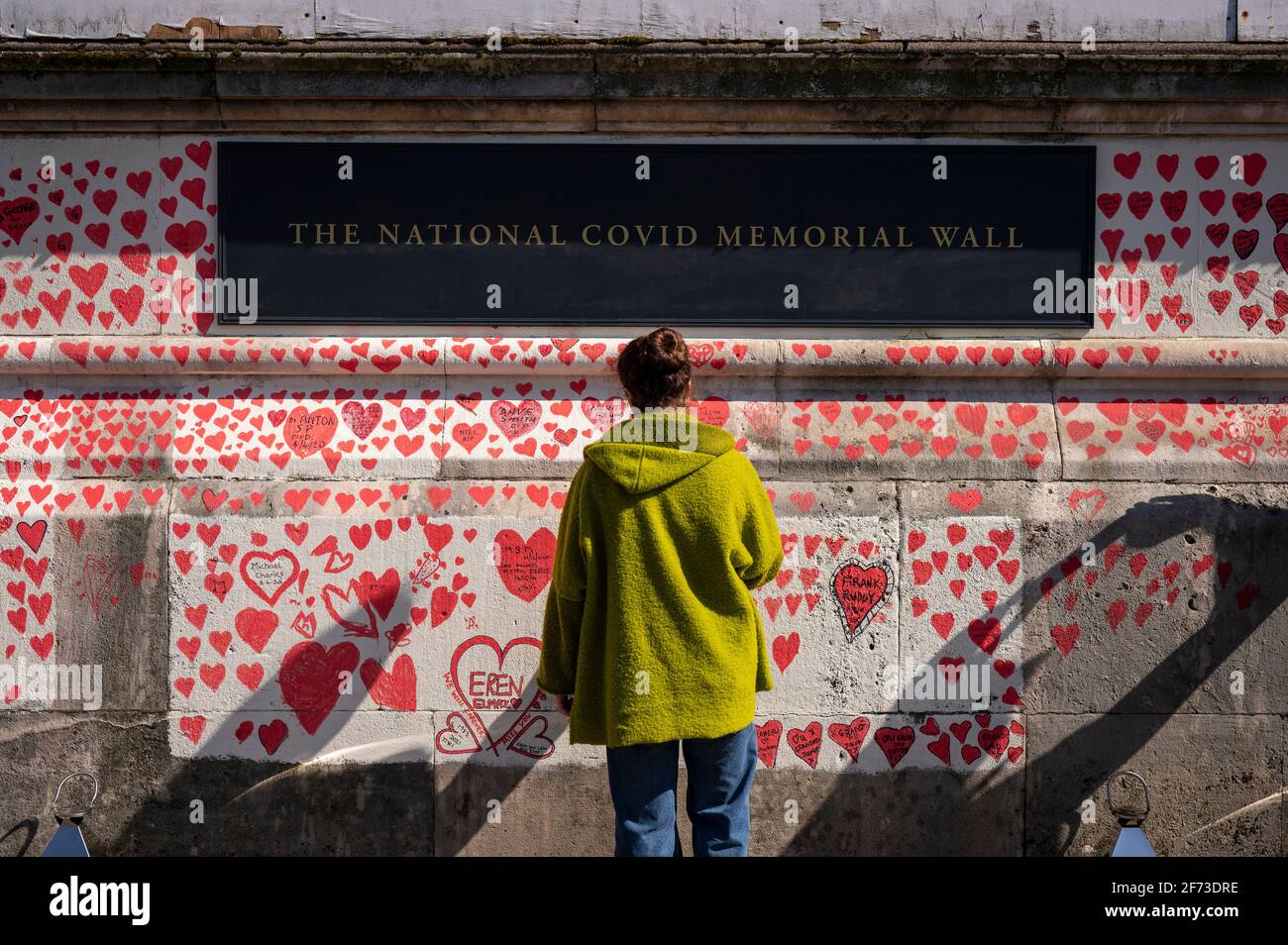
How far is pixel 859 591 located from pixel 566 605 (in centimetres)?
148

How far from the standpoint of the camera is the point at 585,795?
3.99m

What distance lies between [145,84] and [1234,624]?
16.0 ft

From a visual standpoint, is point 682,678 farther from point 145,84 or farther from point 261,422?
point 145,84

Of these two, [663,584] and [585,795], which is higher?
[663,584]

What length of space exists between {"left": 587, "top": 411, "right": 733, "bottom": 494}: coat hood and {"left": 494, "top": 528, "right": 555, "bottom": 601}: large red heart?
3.72 feet

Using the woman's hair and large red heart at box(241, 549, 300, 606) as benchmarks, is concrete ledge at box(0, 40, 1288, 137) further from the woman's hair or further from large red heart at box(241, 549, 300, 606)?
large red heart at box(241, 549, 300, 606)

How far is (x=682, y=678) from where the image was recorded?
2.87m

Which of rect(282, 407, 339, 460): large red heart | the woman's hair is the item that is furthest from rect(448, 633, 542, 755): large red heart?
the woman's hair

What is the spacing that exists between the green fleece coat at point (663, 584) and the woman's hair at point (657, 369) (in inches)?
2.5

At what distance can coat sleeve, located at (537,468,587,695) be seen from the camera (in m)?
2.97

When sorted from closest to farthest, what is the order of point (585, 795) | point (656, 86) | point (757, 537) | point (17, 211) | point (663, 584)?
point (663, 584) → point (757, 537) → point (585, 795) → point (656, 86) → point (17, 211)

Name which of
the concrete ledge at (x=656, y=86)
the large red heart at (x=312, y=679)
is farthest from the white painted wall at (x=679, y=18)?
the large red heart at (x=312, y=679)

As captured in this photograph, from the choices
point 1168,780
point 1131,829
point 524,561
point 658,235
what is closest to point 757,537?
point 524,561

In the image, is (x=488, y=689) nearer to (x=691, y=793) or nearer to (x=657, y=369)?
(x=691, y=793)
